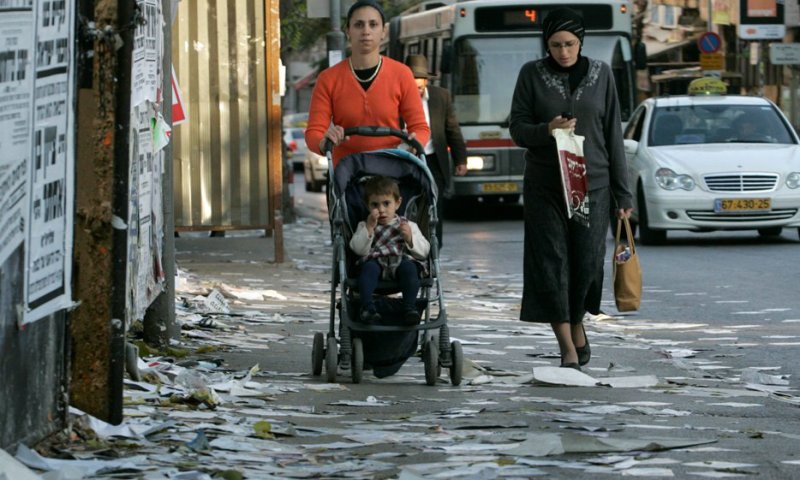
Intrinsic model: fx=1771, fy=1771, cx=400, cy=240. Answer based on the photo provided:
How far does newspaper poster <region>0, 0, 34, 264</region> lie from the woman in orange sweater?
3449mm

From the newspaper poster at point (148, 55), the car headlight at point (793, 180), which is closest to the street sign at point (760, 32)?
the car headlight at point (793, 180)

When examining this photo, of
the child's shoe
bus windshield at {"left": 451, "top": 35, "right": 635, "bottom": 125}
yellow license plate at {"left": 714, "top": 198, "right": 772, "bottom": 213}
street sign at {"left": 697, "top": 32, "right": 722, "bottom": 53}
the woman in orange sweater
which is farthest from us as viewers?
street sign at {"left": 697, "top": 32, "right": 722, "bottom": 53}

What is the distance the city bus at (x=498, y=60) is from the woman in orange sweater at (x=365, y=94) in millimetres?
16739

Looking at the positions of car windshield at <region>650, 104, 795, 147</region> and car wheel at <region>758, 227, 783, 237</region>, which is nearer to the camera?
car windshield at <region>650, 104, 795, 147</region>

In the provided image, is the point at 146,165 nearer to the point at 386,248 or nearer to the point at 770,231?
the point at 386,248

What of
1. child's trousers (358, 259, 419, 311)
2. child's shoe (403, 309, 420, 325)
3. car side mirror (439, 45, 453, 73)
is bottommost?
child's shoe (403, 309, 420, 325)

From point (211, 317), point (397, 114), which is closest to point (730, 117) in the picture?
point (211, 317)

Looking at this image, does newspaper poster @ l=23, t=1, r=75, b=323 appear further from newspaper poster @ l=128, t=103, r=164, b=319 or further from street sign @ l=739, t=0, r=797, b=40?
street sign @ l=739, t=0, r=797, b=40

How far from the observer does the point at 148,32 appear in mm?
8375

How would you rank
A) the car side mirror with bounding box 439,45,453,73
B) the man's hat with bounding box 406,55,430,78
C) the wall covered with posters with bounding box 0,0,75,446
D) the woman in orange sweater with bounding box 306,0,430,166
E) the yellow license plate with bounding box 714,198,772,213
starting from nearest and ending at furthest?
the wall covered with posters with bounding box 0,0,75,446
the woman in orange sweater with bounding box 306,0,430,166
the man's hat with bounding box 406,55,430,78
the yellow license plate with bounding box 714,198,772,213
the car side mirror with bounding box 439,45,453,73

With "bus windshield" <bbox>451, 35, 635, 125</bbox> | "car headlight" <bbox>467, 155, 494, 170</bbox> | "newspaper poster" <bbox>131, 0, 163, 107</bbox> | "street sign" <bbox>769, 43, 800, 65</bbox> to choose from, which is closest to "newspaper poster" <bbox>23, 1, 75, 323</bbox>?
"newspaper poster" <bbox>131, 0, 163, 107</bbox>

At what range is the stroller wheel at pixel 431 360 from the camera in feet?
27.2

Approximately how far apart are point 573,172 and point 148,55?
213 cm

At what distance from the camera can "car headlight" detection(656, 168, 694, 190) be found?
19.7 m
